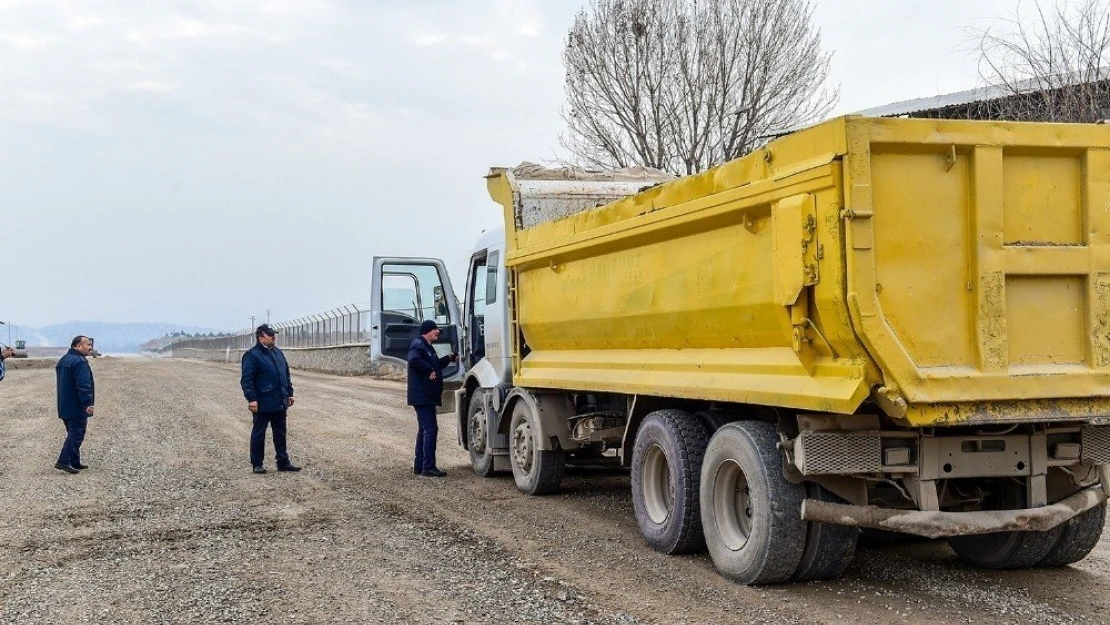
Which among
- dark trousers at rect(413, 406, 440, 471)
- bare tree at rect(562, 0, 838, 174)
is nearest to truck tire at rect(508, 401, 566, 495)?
dark trousers at rect(413, 406, 440, 471)

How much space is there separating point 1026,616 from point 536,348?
16.9 ft

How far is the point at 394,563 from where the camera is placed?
6836mm

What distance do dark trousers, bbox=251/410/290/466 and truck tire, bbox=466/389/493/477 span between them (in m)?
2.07

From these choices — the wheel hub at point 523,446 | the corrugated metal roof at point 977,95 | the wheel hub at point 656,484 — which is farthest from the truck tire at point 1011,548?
the corrugated metal roof at point 977,95

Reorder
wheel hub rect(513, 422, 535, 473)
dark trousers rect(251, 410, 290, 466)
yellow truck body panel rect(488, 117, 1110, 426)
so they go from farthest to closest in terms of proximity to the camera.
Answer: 1. dark trousers rect(251, 410, 290, 466)
2. wheel hub rect(513, 422, 535, 473)
3. yellow truck body panel rect(488, 117, 1110, 426)

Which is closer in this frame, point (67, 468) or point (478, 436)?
point (478, 436)

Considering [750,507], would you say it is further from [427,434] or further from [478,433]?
[427,434]

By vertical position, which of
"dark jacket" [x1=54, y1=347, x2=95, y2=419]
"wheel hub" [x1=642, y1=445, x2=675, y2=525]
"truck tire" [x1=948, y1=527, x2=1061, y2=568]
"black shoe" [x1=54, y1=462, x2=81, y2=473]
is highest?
"dark jacket" [x1=54, y1=347, x2=95, y2=419]

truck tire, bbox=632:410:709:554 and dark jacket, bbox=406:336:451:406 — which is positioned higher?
dark jacket, bbox=406:336:451:406

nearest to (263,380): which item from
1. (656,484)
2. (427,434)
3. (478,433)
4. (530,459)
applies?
(427,434)

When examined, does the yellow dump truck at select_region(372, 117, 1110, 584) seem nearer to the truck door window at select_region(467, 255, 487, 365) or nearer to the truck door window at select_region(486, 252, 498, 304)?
the truck door window at select_region(486, 252, 498, 304)

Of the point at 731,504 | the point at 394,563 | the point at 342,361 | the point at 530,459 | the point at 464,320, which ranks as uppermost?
the point at 464,320

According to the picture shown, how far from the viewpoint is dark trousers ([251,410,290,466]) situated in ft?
38.2

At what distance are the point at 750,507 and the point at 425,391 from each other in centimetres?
563
